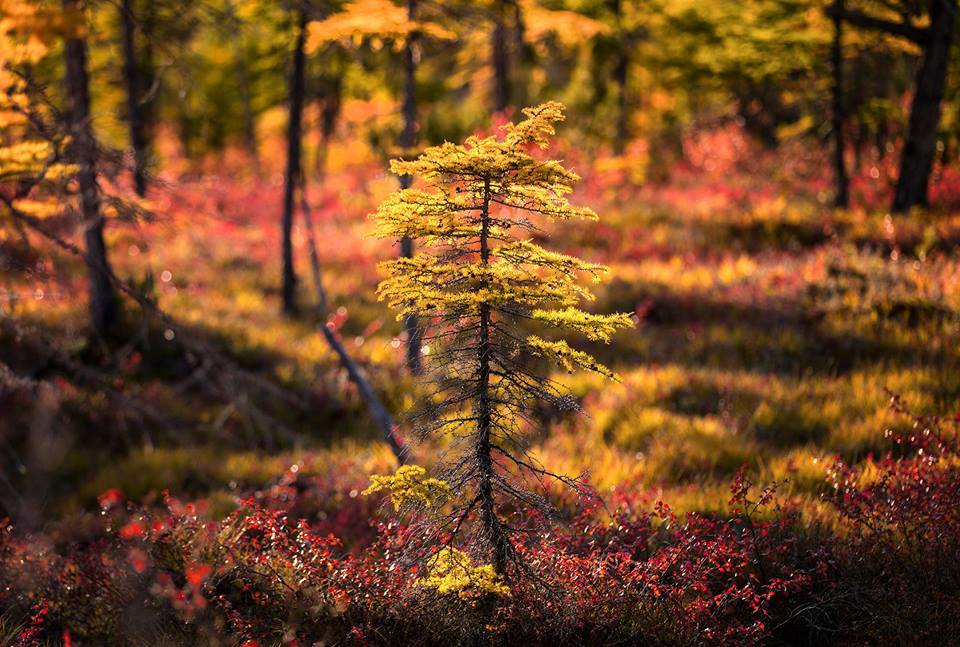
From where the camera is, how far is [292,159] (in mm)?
12523

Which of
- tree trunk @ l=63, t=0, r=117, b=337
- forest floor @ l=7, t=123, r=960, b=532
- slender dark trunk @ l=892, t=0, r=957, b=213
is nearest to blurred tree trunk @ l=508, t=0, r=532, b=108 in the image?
forest floor @ l=7, t=123, r=960, b=532

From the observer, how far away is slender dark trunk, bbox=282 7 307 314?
12.1 meters

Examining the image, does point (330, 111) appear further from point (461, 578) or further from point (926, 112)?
point (461, 578)

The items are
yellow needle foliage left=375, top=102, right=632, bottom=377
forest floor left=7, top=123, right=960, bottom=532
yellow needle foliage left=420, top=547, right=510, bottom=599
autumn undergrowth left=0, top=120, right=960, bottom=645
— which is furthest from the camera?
forest floor left=7, top=123, right=960, bottom=532

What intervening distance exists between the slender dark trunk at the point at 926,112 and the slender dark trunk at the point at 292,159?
366 inches

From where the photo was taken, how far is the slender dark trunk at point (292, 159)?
475 inches

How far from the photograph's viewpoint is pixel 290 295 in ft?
42.1

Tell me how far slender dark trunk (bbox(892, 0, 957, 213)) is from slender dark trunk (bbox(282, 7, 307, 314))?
30.5ft

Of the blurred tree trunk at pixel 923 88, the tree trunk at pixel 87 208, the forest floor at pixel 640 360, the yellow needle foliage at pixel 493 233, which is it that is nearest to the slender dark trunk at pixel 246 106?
the forest floor at pixel 640 360

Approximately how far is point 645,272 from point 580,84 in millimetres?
15697

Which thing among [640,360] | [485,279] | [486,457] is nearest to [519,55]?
[640,360]

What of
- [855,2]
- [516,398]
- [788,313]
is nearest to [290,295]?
[788,313]

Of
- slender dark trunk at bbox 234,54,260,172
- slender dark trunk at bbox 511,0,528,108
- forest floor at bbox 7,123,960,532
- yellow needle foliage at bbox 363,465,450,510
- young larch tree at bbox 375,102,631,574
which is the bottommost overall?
forest floor at bbox 7,123,960,532

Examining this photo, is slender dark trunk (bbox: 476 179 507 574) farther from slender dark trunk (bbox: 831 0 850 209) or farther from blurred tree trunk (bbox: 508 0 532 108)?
slender dark trunk (bbox: 831 0 850 209)
